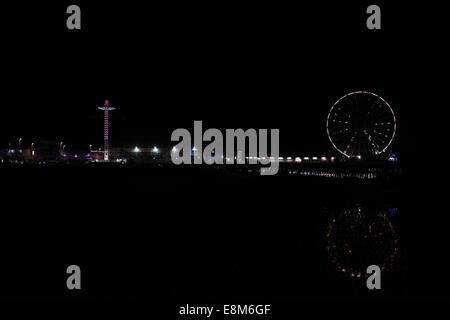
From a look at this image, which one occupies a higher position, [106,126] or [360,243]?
[106,126]

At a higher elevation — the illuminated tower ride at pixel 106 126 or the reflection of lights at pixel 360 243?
the illuminated tower ride at pixel 106 126

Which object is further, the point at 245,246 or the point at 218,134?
the point at 218,134

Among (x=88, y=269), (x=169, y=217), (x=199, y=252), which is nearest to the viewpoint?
Answer: (x=88, y=269)

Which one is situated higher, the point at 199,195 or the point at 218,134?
the point at 218,134

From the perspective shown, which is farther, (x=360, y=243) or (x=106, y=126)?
(x=106, y=126)

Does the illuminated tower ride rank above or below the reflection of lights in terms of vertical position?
above

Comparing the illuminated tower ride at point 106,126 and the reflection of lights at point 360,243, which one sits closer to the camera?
the reflection of lights at point 360,243

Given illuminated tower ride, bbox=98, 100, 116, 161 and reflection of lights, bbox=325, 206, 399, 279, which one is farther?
illuminated tower ride, bbox=98, 100, 116, 161
